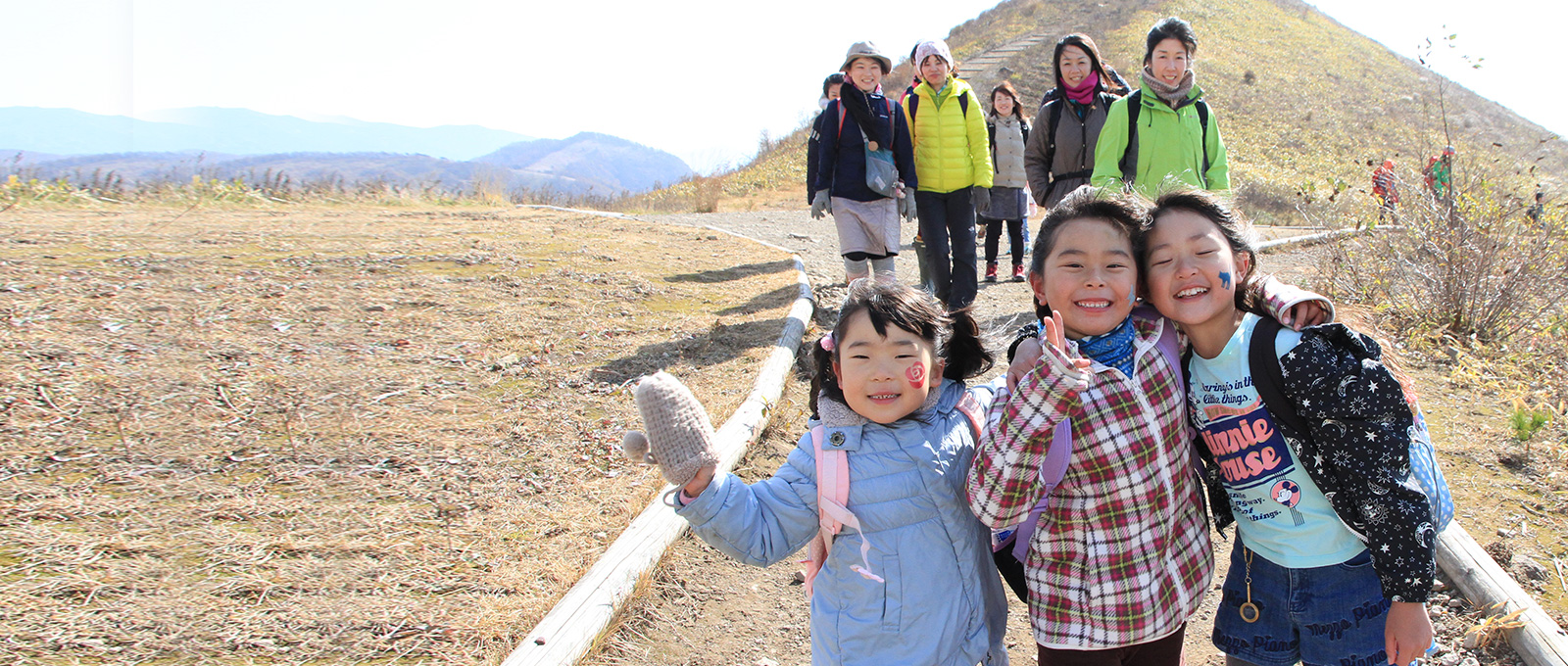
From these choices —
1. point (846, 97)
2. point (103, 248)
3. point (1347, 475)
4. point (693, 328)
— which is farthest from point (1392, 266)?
point (103, 248)

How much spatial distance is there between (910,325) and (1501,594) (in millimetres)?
2283

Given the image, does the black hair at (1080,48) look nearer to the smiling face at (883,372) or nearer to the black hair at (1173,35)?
the black hair at (1173,35)

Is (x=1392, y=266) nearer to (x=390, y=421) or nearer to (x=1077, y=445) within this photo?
(x=1077, y=445)

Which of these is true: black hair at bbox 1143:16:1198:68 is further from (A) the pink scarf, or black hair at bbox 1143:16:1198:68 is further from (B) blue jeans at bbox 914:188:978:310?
(B) blue jeans at bbox 914:188:978:310

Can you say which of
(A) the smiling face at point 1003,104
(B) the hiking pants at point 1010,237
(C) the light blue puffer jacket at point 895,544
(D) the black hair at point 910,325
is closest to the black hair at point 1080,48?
(B) the hiking pants at point 1010,237

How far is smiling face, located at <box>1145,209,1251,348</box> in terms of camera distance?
1.89 meters

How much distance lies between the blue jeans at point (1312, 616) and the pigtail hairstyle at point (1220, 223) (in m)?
0.60

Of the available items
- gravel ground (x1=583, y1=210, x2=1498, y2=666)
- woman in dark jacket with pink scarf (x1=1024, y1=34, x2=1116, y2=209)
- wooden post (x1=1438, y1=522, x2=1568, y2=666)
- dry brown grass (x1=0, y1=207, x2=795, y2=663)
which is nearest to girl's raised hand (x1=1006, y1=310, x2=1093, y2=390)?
gravel ground (x1=583, y1=210, x2=1498, y2=666)

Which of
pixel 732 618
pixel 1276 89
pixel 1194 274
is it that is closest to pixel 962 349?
pixel 1194 274

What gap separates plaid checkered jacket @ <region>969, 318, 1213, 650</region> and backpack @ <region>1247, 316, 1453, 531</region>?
17cm

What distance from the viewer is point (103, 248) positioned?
6.71 m

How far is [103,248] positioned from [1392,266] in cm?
994

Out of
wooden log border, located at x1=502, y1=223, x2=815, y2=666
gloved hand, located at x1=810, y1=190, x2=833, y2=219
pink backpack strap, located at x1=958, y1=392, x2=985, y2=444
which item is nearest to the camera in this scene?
pink backpack strap, located at x1=958, y1=392, x2=985, y2=444

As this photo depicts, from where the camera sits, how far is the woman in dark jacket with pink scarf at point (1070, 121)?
536cm
